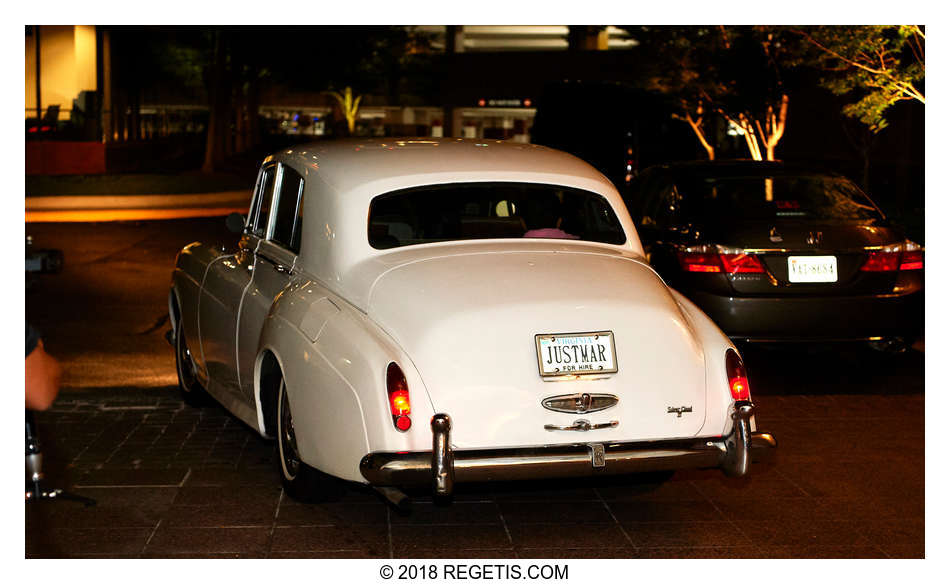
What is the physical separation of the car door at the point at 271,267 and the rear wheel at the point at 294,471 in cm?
50

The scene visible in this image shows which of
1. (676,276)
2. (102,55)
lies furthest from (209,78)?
(676,276)

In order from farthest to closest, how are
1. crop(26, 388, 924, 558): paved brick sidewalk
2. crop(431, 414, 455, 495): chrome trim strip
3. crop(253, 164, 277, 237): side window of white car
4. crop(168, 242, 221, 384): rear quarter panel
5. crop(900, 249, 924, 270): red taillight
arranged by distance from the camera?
1. crop(900, 249, 924, 270): red taillight
2. crop(168, 242, 221, 384): rear quarter panel
3. crop(253, 164, 277, 237): side window of white car
4. crop(26, 388, 924, 558): paved brick sidewalk
5. crop(431, 414, 455, 495): chrome trim strip

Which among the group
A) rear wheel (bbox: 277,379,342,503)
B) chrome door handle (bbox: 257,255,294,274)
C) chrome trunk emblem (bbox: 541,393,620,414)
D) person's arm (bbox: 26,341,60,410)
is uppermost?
chrome door handle (bbox: 257,255,294,274)

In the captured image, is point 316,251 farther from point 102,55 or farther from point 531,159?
point 102,55

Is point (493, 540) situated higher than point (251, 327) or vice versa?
point (251, 327)

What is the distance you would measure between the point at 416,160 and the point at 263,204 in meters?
1.24

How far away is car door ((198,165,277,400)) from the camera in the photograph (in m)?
7.12

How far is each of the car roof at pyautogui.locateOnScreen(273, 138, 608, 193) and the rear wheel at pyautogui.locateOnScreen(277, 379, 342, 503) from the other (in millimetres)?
1159

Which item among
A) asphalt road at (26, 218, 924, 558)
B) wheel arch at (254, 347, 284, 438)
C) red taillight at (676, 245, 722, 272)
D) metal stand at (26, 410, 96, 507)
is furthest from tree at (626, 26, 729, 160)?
metal stand at (26, 410, 96, 507)

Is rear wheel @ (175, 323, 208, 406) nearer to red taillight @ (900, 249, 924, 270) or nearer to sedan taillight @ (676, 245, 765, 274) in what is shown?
sedan taillight @ (676, 245, 765, 274)

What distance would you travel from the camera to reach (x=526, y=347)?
5477 millimetres
